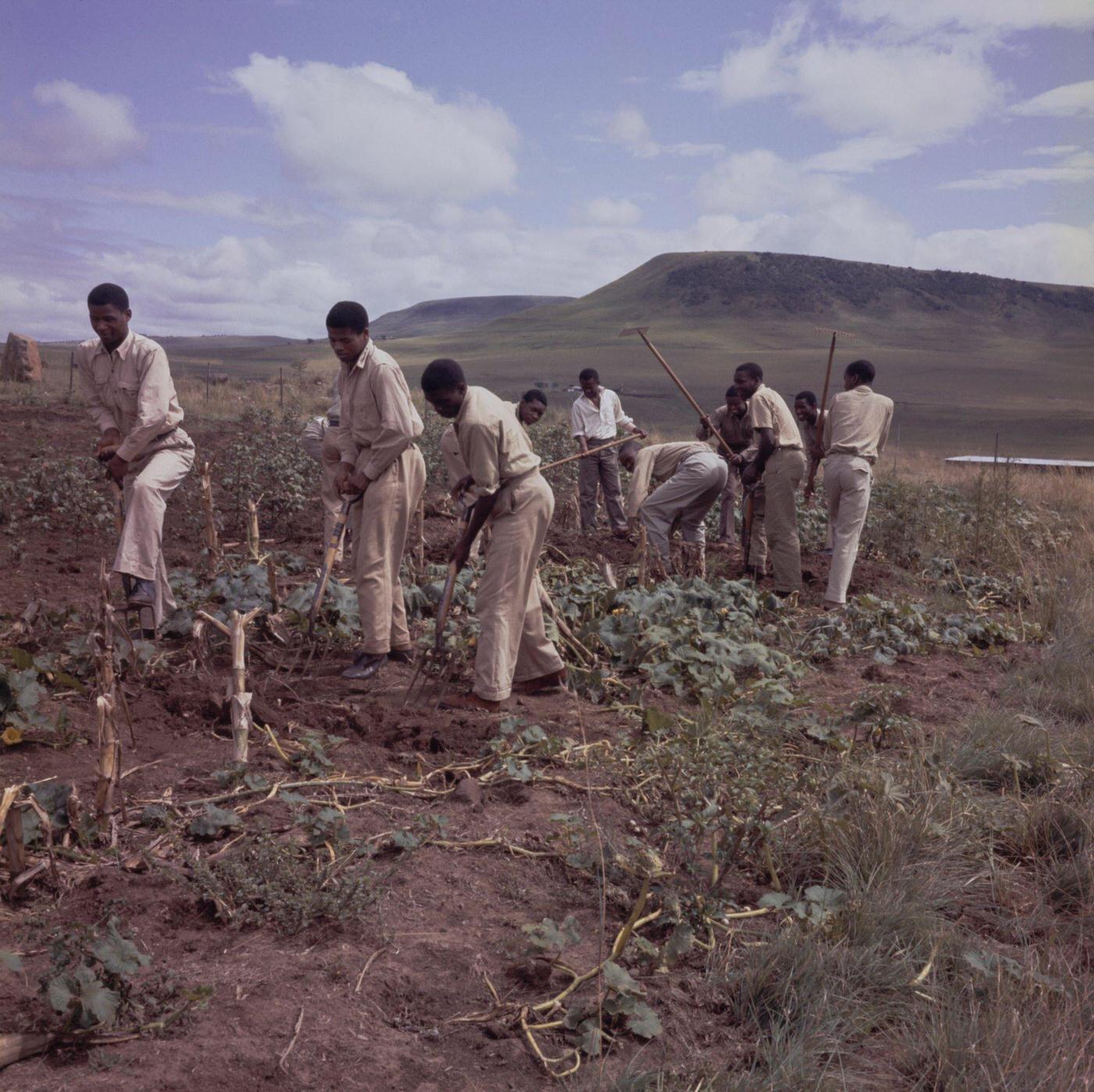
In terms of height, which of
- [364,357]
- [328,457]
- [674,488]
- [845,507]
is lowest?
A: [845,507]

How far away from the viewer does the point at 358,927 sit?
2.96 m

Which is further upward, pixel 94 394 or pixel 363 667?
pixel 94 394

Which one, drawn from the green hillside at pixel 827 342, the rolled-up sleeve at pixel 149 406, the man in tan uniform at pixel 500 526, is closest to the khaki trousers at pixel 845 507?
the man in tan uniform at pixel 500 526

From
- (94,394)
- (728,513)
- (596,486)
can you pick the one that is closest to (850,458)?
(728,513)

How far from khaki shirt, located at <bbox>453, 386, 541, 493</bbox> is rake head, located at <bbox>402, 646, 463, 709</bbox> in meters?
0.82

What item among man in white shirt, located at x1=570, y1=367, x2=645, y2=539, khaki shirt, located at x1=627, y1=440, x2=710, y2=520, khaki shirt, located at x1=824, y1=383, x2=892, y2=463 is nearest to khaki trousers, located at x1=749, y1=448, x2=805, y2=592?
khaki shirt, located at x1=824, y1=383, x2=892, y2=463

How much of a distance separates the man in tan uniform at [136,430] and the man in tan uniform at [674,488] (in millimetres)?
3009

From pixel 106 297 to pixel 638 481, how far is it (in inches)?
137

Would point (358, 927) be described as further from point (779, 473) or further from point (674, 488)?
point (779, 473)

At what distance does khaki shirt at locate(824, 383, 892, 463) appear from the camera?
24.2 ft

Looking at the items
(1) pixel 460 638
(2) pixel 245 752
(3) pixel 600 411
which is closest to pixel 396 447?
(1) pixel 460 638

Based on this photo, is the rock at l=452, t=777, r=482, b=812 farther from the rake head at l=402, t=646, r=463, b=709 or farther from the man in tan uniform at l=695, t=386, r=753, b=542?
the man in tan uniform at l=695, t=386, r=753, b=542

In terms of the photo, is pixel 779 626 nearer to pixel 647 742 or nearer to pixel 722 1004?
pixel 647 742

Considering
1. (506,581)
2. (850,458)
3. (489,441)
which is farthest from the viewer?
(850,458)
